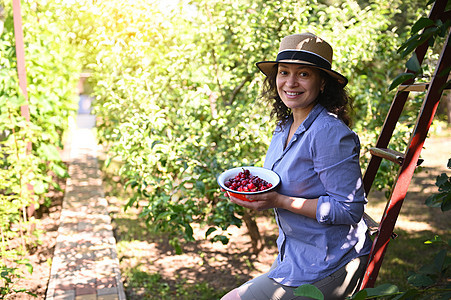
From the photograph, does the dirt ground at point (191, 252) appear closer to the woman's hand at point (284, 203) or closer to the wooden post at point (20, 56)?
the wooden post at point (20, 56)

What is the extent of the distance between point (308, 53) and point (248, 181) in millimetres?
580

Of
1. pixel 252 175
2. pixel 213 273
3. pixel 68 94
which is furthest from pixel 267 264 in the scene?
pixel 68 94

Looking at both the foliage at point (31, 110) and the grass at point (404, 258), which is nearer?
the grass at point (404, 258)

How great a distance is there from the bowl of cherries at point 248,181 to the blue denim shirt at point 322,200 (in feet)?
0.19

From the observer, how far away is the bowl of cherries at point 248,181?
5.85ft

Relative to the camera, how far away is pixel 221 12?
3951 millimetres

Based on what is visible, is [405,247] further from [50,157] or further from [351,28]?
[50,157]

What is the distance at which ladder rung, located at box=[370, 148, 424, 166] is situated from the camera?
1765 millimetres

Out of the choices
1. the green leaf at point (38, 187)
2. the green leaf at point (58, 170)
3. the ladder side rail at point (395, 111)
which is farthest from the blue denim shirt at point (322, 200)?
the green leaf at point (58, 170)

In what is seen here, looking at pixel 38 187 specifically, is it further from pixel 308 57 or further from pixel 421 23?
pixel 421 23

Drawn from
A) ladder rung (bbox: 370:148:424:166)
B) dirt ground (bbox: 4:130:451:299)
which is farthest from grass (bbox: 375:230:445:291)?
ladder rung (bbox: 370:148:424:166)

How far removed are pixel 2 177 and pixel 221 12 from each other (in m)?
2.44

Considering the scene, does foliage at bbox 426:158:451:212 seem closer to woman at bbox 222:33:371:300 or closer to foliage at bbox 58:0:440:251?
woman at bbox 222:33:371:300

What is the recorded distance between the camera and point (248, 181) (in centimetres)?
188
